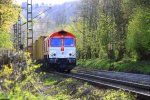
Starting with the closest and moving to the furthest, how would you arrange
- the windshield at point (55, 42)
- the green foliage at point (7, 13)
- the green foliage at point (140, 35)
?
the green foliage at point (7, 13) < the windshield at point (55, 42) < the green foliage at point (140, 35)

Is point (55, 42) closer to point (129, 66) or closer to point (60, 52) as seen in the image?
point (60, 52)

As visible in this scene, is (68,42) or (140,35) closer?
(68,42)

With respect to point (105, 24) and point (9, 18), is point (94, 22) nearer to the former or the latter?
point (105, 24)

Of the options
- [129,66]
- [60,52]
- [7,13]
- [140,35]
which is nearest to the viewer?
[7,13]

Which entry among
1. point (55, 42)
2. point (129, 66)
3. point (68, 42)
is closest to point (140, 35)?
point (129, 66)

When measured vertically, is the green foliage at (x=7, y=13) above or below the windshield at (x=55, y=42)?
above

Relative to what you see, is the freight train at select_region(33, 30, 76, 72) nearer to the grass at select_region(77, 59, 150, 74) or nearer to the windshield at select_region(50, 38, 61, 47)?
the windshield at select_region(50, 38, 61, 47)

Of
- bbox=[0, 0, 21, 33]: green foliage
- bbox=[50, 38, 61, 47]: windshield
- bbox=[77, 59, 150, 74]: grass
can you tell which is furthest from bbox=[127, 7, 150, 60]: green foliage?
bbox=[0, 0, 21, 33]: green foliage

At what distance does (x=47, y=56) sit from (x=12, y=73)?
2098 cm

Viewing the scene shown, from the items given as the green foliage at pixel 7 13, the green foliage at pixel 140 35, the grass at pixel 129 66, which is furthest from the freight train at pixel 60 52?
the green foliage at pixel 140 35

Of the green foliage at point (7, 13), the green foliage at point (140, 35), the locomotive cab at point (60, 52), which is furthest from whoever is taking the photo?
the green foliage at point (140, 35)

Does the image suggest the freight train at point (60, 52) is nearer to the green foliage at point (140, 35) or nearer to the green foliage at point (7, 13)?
the green foliage at point (7, 13)

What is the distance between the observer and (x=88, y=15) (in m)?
53.0

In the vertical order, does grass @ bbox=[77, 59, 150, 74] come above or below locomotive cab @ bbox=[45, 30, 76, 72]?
below
